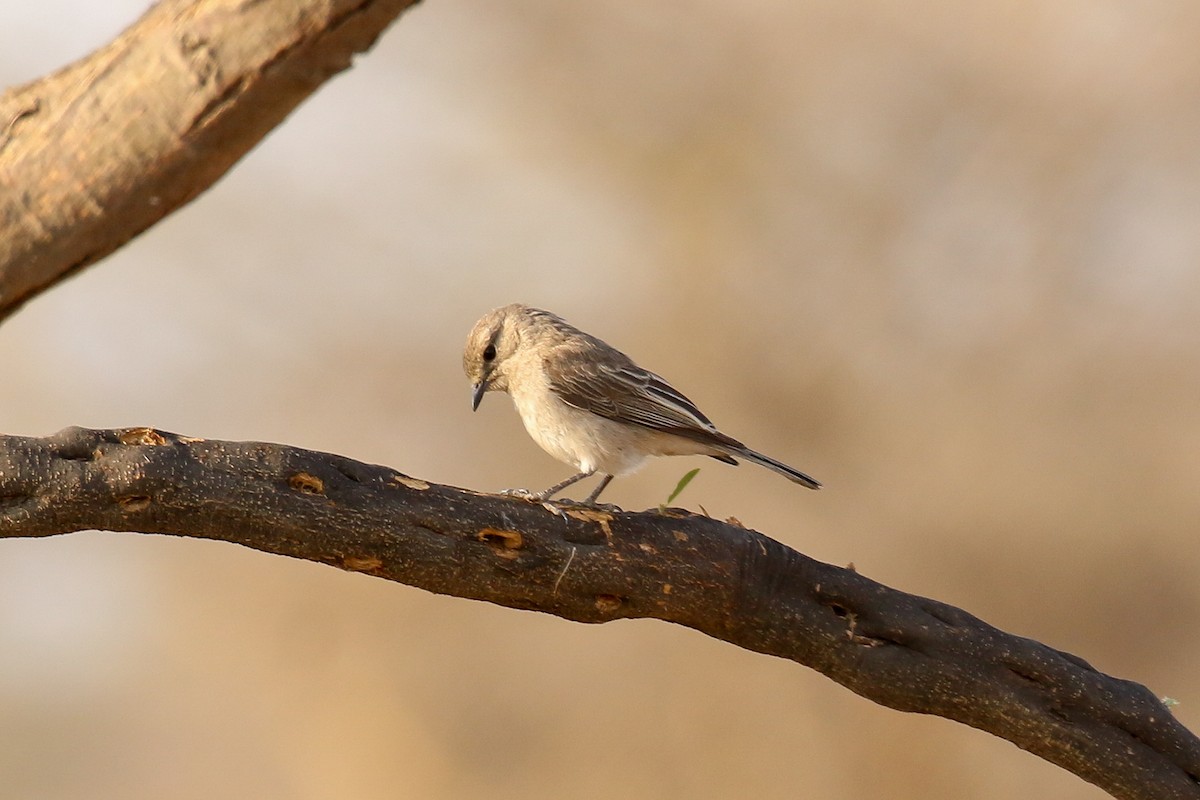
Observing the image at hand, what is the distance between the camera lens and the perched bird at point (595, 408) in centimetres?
369

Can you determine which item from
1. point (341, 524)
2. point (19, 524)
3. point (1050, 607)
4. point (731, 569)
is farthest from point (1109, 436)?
point (19, 524)

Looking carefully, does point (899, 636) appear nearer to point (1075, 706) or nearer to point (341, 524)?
point (1075, 706)

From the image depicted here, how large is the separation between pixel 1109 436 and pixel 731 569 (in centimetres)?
492

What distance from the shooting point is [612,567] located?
2641mm

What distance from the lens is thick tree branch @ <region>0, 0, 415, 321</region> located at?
164cm

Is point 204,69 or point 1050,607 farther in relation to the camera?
point 1050,607

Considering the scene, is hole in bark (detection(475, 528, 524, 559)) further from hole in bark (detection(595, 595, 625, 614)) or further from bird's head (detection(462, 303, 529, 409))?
bird's head (detection(462, 303, 529, 409))

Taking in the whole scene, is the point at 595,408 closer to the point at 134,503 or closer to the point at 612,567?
the point at 612,567

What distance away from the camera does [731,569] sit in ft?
8.95

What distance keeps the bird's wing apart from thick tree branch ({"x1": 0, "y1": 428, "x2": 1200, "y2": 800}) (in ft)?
2.75

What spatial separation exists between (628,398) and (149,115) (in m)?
2.22

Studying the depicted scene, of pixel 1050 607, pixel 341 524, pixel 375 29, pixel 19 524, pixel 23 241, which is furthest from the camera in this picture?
pixel 1050 607

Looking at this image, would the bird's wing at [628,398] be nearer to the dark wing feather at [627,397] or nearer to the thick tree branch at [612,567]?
the dark wing feather at [627,397]

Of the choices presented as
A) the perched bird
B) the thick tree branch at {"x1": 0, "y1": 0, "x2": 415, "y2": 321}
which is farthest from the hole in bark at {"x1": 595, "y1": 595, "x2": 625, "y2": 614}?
the thick tree branch at {"x1": 0, "y1": 0, "x2": 415, "y2": 321}
